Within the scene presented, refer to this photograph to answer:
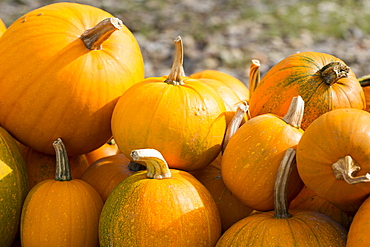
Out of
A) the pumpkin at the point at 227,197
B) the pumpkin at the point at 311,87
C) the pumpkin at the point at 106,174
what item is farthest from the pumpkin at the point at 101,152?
the pumpkin at the point at 311,87

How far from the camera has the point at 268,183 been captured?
1.63m

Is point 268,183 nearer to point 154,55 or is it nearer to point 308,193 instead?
point 308,193

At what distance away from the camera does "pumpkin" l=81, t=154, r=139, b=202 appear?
199 cm

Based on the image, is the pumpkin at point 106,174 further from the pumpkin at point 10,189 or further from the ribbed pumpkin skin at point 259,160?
the ribbed pumpkin skin at point 259,160

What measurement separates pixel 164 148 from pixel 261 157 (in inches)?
15.1

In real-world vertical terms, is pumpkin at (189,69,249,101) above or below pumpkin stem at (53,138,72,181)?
above

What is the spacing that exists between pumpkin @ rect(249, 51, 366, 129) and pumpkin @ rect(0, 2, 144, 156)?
0.63 m

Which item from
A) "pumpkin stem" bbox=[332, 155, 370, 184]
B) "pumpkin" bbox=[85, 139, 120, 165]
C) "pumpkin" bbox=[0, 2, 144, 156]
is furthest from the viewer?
"pumpkin" bbox=[85, 139, 120, 165]

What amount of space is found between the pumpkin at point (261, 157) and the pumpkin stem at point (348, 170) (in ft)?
0.86

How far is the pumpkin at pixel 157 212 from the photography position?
1.56m

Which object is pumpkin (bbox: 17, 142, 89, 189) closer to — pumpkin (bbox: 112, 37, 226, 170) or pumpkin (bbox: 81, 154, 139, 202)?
pumpkin (bbox: 81, 154, 139, 202)

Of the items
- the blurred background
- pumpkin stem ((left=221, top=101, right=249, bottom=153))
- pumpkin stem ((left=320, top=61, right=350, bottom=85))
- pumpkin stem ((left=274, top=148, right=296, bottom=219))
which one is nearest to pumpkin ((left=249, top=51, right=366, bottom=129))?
pumpkin stem ((left=320, top=61, right=350, bottom=85))

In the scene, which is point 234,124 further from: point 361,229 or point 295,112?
point 361,229

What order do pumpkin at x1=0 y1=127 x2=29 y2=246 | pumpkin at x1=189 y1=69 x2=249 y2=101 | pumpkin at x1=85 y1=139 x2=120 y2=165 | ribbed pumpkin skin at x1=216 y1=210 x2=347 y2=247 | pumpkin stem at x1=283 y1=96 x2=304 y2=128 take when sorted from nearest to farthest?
ribbed pumpkin skin at x1=216 y1=210 x2=347 y2=247, pumpkin stem at x1=283 y1=96 x2=304 y2=128, pumpkin at x1=0 y1=127 x2=29 y2=246, pumpkin at x1=85 y1=139 x2=120 y2=165, pumpkin at x1=189 y1=69 x2=249 y2=101
